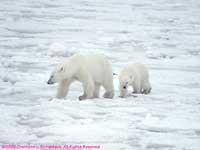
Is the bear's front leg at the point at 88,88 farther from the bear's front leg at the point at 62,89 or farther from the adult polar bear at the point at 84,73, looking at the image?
the bear's front leg at the point at 62,89

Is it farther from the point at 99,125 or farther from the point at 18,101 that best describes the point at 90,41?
the point at 99,125

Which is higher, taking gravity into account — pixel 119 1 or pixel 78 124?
pixel 119 1

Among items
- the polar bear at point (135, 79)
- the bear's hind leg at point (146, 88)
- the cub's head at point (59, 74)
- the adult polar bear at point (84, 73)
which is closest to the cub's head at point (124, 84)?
the polar bear at point (135, 79)

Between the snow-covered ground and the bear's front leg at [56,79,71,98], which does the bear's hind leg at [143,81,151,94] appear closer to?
the snow-covered ground

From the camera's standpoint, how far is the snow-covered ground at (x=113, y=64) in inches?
199

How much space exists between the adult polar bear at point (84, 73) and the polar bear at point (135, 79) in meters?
0.39

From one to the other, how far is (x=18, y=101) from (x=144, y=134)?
2.27m

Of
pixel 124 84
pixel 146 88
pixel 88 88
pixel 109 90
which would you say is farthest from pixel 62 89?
pixel 146 88

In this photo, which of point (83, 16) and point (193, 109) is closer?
point (193, 109)

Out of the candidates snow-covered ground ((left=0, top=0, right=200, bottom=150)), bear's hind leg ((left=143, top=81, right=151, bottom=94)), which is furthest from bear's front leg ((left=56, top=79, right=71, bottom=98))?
bear's hind leg ((left=143, top=81, right=151, bottom=94))

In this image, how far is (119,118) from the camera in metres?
5.67

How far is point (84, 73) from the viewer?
268 inches

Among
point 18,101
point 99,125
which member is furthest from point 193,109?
point 18,101

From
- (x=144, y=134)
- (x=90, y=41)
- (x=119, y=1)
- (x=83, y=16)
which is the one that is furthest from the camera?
(x=119, y=1)
